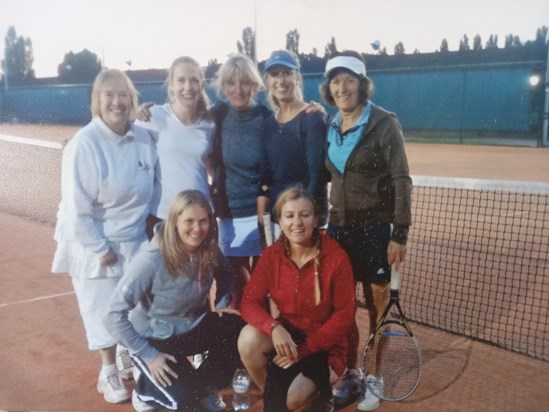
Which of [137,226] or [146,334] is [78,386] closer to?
[146,334]

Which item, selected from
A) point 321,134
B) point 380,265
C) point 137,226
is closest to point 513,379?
point 380,265

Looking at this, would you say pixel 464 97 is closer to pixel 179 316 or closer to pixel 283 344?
pixel 179 316

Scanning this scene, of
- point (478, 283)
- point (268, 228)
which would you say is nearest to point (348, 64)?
point (268, 228)

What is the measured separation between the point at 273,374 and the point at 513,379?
1077 millimetres

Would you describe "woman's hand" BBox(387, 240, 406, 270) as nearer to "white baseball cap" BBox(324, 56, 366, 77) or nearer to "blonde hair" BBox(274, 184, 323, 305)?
"blonde hair" BBox(274, 184, 323, 305)

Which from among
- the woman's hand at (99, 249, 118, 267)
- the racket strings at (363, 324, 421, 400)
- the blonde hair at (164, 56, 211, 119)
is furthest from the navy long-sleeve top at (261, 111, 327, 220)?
the woman's hand at (99, 249, 118, 267)

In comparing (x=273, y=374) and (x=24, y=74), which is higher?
(x=24, y=74)

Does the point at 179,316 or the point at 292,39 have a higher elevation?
the point at 292,39

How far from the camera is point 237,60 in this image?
2350 mm

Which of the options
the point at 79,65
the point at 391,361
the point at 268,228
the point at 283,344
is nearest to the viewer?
the point at 283,344

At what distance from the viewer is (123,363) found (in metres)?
2.64

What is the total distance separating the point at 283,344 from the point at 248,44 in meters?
1.30

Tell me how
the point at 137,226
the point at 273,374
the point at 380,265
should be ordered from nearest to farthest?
the point at 273,374 → the point at 380,265 → the point at 137,226

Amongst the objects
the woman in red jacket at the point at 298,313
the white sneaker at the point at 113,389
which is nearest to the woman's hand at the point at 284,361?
the woman in red jacket at the point at 298,313
